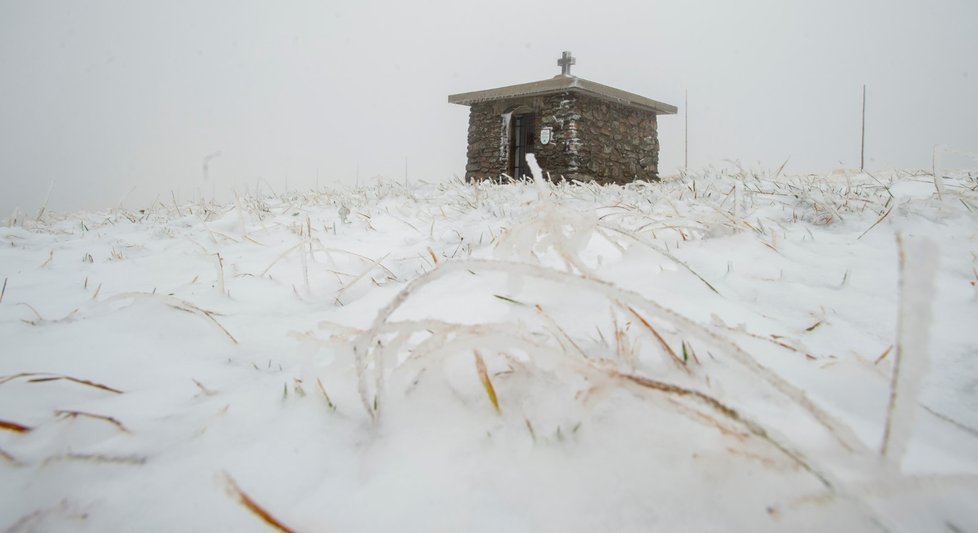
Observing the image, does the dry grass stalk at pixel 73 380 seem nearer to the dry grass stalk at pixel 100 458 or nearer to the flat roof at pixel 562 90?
the dry grass stalk at pixel 100 458

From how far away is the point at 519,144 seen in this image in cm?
1213

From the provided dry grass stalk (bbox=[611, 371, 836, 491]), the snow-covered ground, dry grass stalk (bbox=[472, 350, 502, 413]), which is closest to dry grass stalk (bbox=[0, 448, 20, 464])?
the snow-covered ground

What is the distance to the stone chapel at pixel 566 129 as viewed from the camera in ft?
33.8

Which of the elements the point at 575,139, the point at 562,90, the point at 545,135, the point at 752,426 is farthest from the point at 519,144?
the point at 752,426

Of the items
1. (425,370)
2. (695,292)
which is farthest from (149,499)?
(695,292)

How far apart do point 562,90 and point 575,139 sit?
102cm

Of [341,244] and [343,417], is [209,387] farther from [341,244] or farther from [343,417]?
[341,244]

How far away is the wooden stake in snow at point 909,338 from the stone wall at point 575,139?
9991 millimetres

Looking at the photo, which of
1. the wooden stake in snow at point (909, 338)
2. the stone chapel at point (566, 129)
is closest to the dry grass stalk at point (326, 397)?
the wooden stake in snow at point (909, 338)

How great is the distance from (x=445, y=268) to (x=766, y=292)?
96cm

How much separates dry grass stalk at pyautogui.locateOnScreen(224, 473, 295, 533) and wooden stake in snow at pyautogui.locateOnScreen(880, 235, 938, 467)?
0.55 m

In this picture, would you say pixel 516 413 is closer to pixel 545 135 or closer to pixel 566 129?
pixel 566 129

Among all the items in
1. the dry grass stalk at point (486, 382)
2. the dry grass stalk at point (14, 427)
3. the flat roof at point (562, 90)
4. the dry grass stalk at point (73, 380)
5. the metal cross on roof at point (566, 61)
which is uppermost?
the metal cross on roof at point (566, 61)

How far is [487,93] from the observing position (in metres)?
11.1
